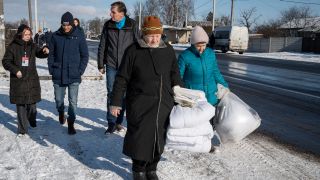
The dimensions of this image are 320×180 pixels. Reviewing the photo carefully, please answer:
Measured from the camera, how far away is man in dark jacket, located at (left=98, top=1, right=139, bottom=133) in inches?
220

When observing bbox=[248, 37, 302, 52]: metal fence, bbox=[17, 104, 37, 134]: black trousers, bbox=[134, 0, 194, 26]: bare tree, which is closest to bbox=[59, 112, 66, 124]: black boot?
bbox=[17, 104, 37, 134]: black trousers

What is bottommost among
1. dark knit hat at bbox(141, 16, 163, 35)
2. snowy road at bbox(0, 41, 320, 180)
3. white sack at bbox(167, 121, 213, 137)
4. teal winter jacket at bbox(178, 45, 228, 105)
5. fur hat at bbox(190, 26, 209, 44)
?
snowy road at bbox(0, 41, 320, 180)

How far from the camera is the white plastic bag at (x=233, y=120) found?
4754 mm

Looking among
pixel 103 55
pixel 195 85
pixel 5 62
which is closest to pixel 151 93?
pixel 195 85

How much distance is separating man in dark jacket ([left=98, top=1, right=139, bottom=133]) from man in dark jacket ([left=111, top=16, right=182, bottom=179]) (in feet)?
6.42

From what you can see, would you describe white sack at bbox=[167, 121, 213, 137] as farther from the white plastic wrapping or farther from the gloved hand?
the gloved hand

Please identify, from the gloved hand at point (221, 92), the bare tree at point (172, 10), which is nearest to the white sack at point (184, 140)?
the gloved hand at point (221, 92)

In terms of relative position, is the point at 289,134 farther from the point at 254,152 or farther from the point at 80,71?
the point at 80,71

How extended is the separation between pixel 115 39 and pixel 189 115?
92.4 inches

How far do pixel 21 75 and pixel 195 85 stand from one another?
2.54 meters

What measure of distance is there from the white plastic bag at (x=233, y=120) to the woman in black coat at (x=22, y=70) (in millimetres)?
2750

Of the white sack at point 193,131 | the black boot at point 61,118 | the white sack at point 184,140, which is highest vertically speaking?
the white sack at point 193,131

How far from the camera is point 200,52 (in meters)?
4.71

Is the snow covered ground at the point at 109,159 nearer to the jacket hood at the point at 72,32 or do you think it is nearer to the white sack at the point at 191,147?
the white sack at the point at 191,147
